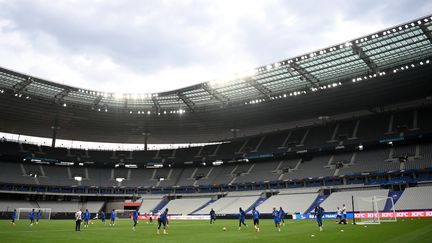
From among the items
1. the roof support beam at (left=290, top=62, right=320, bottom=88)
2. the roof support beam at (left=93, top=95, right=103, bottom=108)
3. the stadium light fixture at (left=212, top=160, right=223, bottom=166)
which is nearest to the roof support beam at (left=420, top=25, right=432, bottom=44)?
the roof support beam at (left=290, top=62, right=320, bottom=88)

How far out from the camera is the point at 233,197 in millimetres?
66438

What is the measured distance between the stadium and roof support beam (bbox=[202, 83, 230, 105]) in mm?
420

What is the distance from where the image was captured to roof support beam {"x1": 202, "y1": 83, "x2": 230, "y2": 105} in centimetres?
5656

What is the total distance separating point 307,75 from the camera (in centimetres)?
5106

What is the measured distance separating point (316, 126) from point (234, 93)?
21.0 metres

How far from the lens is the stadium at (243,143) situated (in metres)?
46.7

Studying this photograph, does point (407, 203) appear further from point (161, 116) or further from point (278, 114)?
point (161, 116)

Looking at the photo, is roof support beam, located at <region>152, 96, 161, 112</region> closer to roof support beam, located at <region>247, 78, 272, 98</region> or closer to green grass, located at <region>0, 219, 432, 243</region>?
roof support beam, located at <region>247, 78, 272, 98</region>

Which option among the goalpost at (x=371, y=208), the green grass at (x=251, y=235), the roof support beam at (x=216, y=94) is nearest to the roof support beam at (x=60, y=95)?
the roof support beam at (x=216, y=94)

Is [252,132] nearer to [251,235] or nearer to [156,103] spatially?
[156,103]

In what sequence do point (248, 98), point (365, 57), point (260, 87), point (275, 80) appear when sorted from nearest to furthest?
1. point (365, 57)
2. point (275, 80)
3. point (260, 87)
4. point (248, 98)

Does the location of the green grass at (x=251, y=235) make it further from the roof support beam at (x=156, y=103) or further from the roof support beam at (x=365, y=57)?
the roof support beam at (x=156, y=103)

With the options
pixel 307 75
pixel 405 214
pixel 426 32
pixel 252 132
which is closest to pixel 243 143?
pixel 252 132

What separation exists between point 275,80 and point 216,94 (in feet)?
35.6
